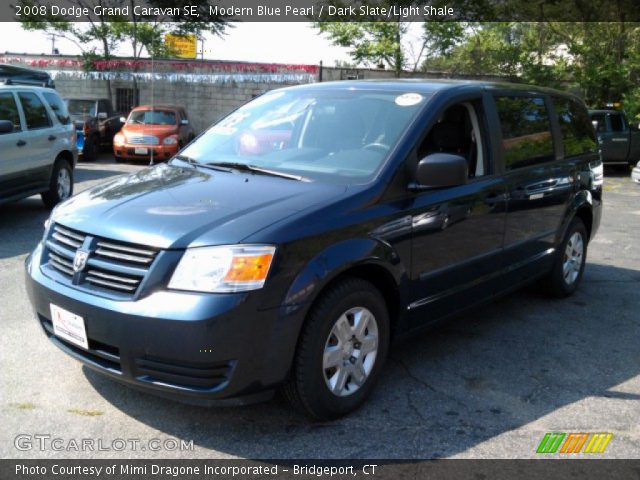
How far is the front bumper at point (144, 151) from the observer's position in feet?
54.2

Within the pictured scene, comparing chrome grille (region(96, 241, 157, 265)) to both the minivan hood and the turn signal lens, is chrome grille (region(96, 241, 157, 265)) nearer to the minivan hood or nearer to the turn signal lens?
the minivan hood

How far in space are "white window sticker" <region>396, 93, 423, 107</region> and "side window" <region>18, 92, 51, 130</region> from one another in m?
6.41

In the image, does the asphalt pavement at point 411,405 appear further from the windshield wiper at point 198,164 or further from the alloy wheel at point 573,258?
the windshield wiper at point 198,164

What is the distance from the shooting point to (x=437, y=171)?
3.76 m

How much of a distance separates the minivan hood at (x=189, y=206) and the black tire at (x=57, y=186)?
19.6 feet

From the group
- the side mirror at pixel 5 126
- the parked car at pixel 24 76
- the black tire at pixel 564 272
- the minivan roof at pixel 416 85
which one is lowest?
the black tire at pixel 564 272

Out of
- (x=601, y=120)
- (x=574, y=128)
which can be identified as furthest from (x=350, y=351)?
(x=601, y=120)

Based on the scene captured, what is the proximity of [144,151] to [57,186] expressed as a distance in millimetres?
7100

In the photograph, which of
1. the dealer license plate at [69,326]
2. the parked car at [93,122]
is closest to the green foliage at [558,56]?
the parked car at [93,122]

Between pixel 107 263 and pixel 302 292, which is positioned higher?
pixel 107 263

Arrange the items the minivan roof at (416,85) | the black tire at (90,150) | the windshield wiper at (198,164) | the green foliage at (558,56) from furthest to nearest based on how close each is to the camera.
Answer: the green foliage at (558,56) → the black tire at (90,150) → the minivan roof at (416,85) → the windshield wiper at (198,164)

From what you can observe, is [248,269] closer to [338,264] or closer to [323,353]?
[338,264]

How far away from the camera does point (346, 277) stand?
11.3ft

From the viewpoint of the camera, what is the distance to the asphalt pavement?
10.7ft
